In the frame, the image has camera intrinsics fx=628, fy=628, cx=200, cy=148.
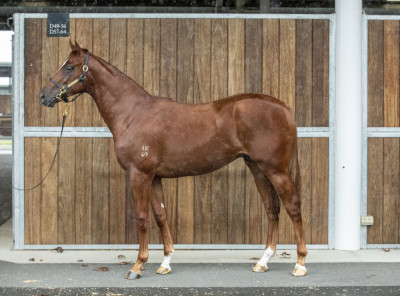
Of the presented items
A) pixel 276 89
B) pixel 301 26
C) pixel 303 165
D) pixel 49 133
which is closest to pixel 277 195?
pixel 303 165

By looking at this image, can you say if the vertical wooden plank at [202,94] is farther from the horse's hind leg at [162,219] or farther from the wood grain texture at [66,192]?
the wood grain texture at [66,192]

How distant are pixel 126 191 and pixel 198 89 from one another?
128cm

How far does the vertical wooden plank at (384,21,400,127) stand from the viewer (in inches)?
256

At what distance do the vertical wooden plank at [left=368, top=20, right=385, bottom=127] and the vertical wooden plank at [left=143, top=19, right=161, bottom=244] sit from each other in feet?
7.17

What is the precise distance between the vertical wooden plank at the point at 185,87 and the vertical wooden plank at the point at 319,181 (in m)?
1.25

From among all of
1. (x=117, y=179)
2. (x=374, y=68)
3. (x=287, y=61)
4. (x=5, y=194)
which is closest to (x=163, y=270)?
(x=117, y=179)

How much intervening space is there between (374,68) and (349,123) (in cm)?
67

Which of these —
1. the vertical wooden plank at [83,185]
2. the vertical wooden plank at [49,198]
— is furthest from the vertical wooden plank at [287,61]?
the vertical wooden plank at [49,198]

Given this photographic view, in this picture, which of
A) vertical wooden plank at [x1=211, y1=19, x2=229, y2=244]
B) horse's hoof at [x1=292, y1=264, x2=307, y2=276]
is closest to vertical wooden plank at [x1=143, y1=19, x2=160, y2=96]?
vertical wooden plank at [x1=211, y1=19, x2=229, y2=244]

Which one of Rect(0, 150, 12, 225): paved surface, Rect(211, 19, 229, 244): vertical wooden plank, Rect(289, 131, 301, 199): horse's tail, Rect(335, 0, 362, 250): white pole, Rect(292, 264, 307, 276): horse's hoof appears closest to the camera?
Rect(292, 264, 307, 276): horse's hoof

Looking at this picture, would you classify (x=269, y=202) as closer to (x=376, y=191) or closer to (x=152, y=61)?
(x=376, y=191)

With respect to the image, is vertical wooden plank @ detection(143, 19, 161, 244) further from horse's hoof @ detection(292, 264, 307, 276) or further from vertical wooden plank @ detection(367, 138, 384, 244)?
vertical wooden plank @ detection(367, 138, 384, 244)

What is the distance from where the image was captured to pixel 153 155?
5.35m

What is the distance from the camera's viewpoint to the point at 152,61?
6.44 metres
